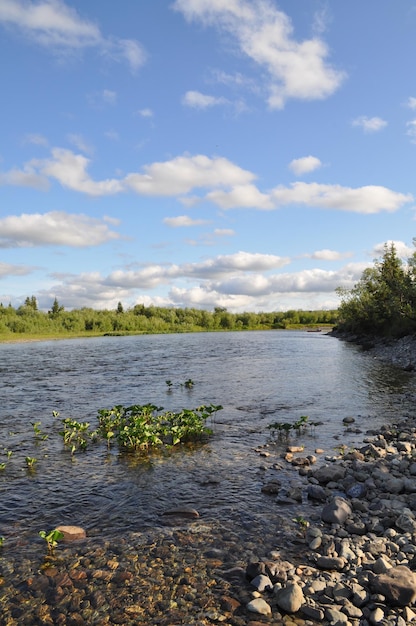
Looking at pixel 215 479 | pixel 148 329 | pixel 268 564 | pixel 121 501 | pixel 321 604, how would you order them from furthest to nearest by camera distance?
pixel 148 329 < pixel 215 479 < pixel 121 501 < pixel 268 564 < pixel 321 604

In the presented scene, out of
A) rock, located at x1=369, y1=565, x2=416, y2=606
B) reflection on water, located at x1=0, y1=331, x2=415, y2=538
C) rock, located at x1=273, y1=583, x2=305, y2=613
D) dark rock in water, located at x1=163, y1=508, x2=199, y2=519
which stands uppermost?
rock, located at x1=369, y1=565, x2=416, y2=606

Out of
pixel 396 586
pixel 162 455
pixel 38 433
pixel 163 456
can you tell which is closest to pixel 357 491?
pixel 396 586

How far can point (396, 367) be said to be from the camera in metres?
42.8

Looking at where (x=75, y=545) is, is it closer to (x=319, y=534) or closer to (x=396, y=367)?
(x=319, y=534)

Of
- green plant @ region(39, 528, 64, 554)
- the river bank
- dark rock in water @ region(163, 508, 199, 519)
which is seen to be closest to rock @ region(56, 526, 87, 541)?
green plant @ region(39, 528, 64, 554)

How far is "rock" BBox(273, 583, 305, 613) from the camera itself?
23.4 ft

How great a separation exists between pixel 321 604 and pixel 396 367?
39700 mm

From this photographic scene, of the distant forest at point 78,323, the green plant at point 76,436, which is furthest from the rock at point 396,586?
the distant forest at point 78,323

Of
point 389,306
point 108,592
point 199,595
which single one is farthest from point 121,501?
point 389,306

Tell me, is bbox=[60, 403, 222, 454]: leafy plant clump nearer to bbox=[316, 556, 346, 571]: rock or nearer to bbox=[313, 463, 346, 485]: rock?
bbox=[313, 463, 346, 485]: rock

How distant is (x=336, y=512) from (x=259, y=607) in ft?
12.9

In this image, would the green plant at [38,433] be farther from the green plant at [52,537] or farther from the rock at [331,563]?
the rock at [331,563]

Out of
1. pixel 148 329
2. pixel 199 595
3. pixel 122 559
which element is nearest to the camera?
pixel 199 595

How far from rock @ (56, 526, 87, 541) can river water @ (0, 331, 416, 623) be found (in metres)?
0.23
